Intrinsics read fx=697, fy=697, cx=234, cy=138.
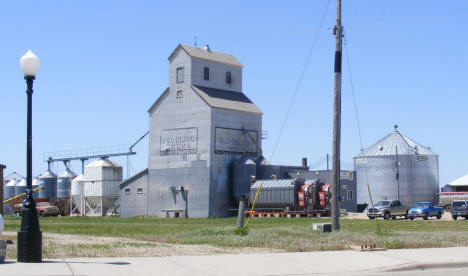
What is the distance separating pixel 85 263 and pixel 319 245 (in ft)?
24.4

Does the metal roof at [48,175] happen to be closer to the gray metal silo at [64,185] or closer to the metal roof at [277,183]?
the gray metal silo at [64,185]

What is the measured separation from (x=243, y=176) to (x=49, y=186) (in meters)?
34.8

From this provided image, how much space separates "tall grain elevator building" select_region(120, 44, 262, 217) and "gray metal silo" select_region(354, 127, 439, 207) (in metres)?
18.0

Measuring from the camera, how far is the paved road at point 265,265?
14.3 metres

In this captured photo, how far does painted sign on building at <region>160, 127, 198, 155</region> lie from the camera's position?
224ft

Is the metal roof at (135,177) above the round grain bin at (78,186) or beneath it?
above

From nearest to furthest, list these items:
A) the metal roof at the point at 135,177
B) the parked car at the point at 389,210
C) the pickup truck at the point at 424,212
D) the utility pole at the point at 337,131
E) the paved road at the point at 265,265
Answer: the paved road at the point at 265,265 → the utility pole at the point at 337,131 → the pickup truck at the point at 424,212 → the parked car at the point at 389,210 → the metal roof at the point at 135,177

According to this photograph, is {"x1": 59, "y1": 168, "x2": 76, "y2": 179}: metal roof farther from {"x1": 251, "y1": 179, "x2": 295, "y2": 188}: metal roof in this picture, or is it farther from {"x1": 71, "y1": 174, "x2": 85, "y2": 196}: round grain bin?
{"x1": 251, "y1": 179, "x2": 295, "y2": 188}: metal roof

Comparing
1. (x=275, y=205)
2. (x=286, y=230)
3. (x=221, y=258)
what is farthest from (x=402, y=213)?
(x=221, y=258)

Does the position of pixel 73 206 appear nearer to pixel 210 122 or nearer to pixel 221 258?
pixel 210 122

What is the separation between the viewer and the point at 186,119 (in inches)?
2714

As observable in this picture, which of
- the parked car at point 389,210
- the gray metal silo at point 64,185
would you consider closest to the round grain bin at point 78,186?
the gray metal silo at point 64,185

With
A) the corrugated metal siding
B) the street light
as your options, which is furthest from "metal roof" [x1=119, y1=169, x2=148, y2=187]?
the street light

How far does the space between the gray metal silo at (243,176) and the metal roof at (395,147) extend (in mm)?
21756
